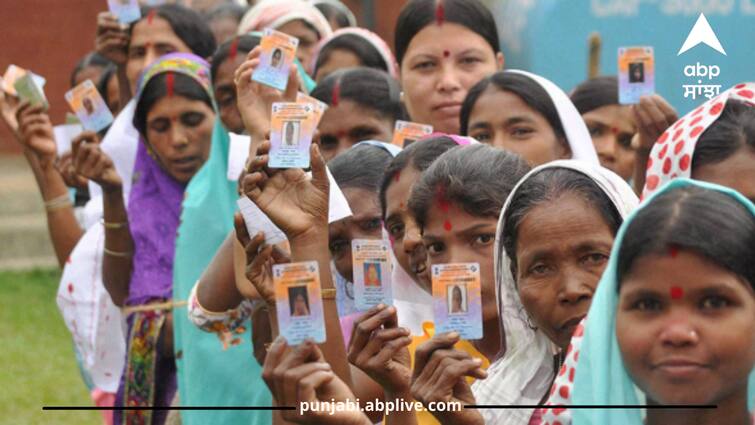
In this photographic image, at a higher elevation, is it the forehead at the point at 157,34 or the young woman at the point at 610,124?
the forehead at the point at 157,34

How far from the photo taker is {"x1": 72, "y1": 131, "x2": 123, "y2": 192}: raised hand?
19.7 ft

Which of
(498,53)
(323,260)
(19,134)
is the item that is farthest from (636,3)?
(323,260)

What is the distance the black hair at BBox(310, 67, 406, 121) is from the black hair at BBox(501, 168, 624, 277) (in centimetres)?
209

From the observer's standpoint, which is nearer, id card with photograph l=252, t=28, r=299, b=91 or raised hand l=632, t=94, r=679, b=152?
id card with photograph l=252, t=28, r=299, b=91

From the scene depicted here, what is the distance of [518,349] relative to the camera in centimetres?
352

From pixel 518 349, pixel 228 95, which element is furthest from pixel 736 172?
pixel 228 95

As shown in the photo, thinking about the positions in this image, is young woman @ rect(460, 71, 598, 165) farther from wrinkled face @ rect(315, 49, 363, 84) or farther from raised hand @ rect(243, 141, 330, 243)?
wrinkled face @ rect(315, 49, 363, 84)

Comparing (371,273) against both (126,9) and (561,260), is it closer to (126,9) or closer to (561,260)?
(561,260)

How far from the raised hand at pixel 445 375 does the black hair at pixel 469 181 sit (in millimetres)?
559

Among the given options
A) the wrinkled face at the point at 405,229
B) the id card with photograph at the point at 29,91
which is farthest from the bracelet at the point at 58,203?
the wrinkled face at the point at 405,229

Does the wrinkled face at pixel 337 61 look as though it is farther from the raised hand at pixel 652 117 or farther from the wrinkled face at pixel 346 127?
the raised hand at pixel 652 117

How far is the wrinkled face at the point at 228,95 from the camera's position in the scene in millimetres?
6059

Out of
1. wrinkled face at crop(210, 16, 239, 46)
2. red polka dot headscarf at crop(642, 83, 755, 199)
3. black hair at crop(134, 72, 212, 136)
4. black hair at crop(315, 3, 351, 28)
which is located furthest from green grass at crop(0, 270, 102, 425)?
red polka dot headscarf at crop(642, 83, 755, 199)

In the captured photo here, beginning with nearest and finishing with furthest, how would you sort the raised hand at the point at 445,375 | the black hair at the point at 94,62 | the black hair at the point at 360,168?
the raised hand at the point at 445,375
the black hair at the point at 360,168
the black hair at the point at 94,62
